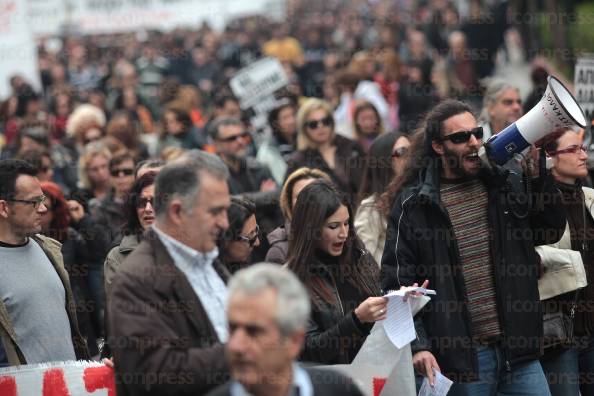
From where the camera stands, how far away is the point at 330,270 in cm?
569

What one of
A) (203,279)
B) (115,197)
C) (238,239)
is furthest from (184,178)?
(115,197)

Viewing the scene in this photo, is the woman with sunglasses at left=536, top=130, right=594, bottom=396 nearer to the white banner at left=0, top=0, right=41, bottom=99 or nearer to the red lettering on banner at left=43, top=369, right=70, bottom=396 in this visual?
the red lettering on banner at left=43, top=369, right=70, bottom=396

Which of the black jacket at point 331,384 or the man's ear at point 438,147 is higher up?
the man's ear at point 438,147

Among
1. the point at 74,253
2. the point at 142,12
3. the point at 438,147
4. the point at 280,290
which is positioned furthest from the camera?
the point at 142,12

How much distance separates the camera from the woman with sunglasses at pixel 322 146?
961 centimetres

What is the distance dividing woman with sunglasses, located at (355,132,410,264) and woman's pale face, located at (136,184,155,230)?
1311 millimetres

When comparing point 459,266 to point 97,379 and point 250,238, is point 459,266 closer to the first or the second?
point 250,238

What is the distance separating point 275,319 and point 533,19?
61.6 feet

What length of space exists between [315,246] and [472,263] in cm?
77

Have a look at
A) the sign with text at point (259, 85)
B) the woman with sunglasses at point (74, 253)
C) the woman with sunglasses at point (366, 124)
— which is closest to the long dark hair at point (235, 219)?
the woman with sunglasses at point (74, 253)

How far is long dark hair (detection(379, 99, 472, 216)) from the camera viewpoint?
5.95m

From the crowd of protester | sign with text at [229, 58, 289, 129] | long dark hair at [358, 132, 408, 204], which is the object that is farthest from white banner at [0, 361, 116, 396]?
sign with text at [229, 58, 289, 129]

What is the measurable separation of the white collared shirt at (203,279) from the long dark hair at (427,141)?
1.96m

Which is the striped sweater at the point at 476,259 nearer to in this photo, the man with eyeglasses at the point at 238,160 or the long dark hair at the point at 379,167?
the long dark hair at the point at 379,167
